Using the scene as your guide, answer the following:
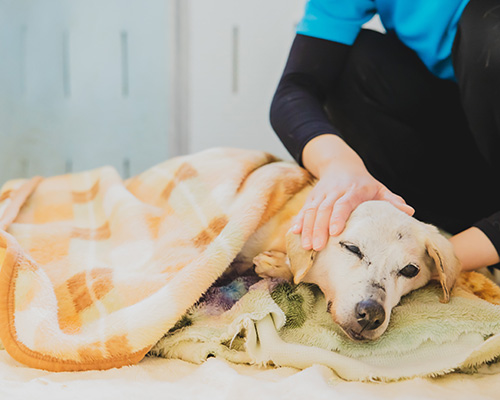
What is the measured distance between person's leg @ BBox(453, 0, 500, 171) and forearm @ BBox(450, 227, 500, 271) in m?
0.22

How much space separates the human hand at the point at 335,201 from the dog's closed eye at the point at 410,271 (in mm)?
109

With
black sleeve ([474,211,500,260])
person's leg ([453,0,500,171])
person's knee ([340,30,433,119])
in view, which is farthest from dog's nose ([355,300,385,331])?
person's knee ([340,30,433,119])

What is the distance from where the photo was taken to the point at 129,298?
3.04ft

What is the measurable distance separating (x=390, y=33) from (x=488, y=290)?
0.71 metres

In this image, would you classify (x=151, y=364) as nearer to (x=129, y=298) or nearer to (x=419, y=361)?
(x=129, y=298)

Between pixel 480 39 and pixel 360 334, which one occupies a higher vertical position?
pixel 480 39

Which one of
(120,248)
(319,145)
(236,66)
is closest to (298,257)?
(319,145)

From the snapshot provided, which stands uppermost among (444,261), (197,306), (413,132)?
(413,132)

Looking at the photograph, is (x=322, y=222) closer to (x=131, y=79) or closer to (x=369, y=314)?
(x=369, y=314)

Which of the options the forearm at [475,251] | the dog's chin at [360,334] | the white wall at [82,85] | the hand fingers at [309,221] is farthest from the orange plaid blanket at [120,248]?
the white wall at [82,85]

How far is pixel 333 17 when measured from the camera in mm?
1260

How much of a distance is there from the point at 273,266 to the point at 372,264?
207mm

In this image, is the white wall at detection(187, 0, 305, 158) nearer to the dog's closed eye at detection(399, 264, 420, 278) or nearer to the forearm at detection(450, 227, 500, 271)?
the forearm at detection(450, 227, 500, 271)

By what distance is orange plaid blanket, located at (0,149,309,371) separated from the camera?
843mm
